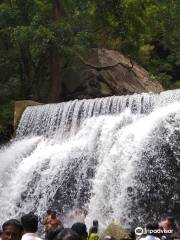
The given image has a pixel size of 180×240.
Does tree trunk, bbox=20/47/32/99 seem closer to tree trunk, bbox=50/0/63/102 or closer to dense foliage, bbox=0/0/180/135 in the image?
dense foliage, bbox=0/0/180/135

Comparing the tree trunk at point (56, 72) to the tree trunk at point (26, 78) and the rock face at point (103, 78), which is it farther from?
the tree trunk at point (26, 78)

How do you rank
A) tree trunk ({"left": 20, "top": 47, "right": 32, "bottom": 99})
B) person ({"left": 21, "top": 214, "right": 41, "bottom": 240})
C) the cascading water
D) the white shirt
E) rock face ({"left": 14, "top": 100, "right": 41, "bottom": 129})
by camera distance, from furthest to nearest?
tree trunk ({"left": 20, "top": 47, "right": 32, "bottom": 99}) < rock face ({"left": 14, "top": 100, "right": 41, "bottom": 129}) < the cascading water < person ({"left": 21, "top": 214, "right": 41, "bottom": 240}) < the white shirt

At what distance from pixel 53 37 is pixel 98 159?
278 inches

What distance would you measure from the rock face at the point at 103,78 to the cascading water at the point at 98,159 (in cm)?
312

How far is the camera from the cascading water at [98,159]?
1235cm

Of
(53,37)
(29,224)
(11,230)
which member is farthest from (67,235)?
(53,37)

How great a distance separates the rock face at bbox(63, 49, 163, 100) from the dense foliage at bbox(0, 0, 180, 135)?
0.49 meters

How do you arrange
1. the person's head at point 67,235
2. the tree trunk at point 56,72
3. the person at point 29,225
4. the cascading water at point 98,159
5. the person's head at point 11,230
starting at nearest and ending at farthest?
the person's head at point 67,235
the person's head at point 11,230
the person at point 29,225
the cascading water at point 98,159
the tree trunk at point 56,72

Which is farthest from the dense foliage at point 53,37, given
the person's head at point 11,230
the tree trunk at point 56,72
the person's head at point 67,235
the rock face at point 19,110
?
the person's head at point 67,235

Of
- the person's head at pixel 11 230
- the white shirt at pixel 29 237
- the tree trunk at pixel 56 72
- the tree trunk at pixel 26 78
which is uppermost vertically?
the person's head at pixel 11 230

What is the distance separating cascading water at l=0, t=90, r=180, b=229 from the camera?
12.4 metres

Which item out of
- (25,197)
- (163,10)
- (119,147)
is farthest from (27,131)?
(163,10)

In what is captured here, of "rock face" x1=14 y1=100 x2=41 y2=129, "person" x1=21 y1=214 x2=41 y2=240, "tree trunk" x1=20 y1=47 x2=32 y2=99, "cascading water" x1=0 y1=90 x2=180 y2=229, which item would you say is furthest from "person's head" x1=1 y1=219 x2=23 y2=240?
"tree trunk" x1=20 y1=47 x2=32 y2=99

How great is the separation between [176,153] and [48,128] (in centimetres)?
542
